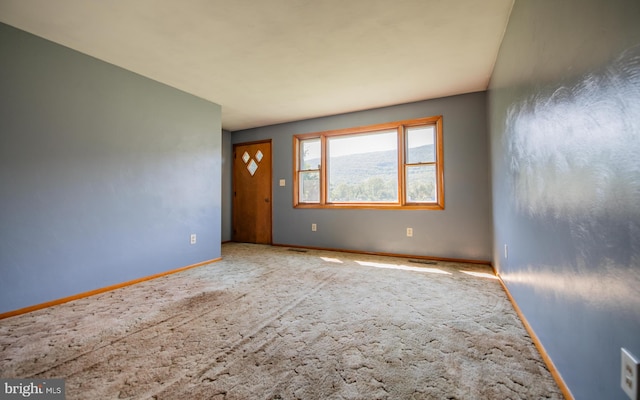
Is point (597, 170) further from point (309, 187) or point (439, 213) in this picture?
point (309, 187)

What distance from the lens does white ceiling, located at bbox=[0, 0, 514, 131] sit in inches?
73.5

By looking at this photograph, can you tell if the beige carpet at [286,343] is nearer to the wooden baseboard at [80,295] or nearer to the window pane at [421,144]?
the wooden baseboard at [80,295]

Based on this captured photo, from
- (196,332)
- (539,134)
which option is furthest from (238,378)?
(539,134)

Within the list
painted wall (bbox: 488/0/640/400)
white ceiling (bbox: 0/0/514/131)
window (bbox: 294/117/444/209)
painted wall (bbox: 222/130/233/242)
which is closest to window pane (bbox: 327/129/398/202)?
window (bbox: 294/117/444/209)

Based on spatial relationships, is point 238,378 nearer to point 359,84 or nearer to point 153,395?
Result: point 153,395

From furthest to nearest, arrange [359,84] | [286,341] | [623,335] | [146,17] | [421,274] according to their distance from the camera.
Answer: [359,84] → [421,274] → [146,17] → [286,341] → [623,335]

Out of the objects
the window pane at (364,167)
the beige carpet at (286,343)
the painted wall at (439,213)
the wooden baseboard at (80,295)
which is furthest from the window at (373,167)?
the wooden baseboard at (80,295)

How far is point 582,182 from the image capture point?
936 mm

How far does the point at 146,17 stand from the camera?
1958 mm

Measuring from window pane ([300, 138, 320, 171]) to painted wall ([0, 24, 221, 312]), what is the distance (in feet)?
6.15

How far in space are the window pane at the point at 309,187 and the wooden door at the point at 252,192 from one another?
68cm

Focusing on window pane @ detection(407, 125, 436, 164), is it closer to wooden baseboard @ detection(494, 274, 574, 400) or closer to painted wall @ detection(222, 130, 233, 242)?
wooden baseboard @ detection(494, 274, 574, 400)

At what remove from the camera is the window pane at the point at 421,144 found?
147 inches

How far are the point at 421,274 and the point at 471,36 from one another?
2421 mm
